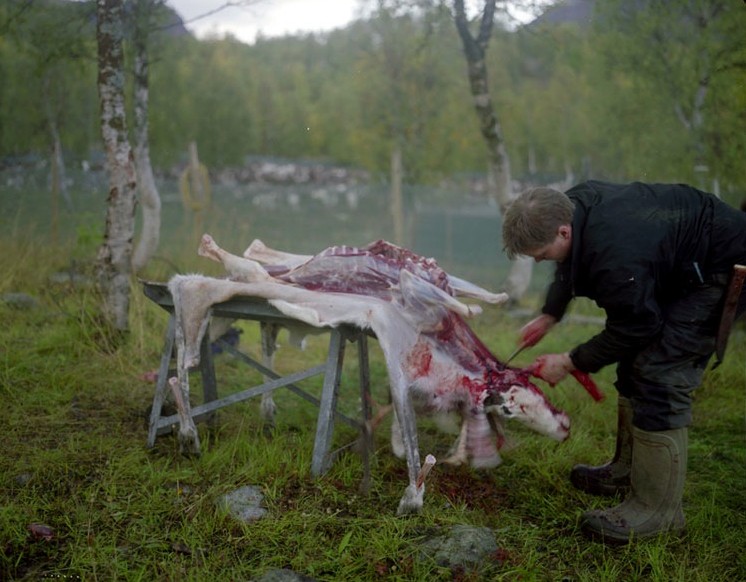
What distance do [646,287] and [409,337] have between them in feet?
3.66

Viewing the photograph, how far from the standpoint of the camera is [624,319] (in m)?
3.06

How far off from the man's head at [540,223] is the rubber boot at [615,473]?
116cm

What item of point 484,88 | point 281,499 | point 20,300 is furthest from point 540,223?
point 484,88

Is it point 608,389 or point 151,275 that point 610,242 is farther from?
point 151,275

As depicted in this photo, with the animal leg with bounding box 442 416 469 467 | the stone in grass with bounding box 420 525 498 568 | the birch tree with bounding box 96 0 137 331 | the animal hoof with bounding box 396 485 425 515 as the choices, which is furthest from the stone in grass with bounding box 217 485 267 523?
the birch tree with bounding box 96 0 137 331

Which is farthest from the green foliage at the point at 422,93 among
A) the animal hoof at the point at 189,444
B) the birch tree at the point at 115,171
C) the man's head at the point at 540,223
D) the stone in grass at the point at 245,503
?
the man's head at the point at 540,223

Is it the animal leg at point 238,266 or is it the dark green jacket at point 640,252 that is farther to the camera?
the animal leg at point 238,266

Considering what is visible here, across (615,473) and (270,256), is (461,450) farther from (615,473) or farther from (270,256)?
(270,256)

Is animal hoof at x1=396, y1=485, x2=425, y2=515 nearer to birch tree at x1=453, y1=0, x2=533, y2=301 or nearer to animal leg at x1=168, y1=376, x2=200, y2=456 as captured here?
animal leg at x1=168, y1=376, x2=200, y2=456

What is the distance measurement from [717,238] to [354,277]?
175cm

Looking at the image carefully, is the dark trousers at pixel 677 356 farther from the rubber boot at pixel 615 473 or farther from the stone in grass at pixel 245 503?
the stone in grass at pixel 245 503

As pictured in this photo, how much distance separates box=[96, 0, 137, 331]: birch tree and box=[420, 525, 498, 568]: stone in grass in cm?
368

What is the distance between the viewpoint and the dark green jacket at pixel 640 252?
118 inches

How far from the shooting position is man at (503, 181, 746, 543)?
9.93 ft
